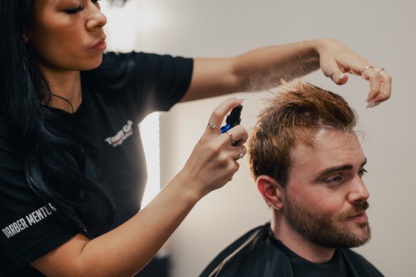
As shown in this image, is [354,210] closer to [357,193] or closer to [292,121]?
[357,193]

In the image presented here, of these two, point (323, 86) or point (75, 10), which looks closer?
point (75, 10)

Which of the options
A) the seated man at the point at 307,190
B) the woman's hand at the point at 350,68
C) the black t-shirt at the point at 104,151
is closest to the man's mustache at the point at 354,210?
the seated man at the point at 307,190

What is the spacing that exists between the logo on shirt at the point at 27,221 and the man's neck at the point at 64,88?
1.10 feet

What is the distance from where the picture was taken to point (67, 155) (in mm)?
979

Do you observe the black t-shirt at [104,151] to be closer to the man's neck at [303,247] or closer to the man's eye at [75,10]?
the man's eye at [75,10]

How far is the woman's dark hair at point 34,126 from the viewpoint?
Answer: 0.88 m

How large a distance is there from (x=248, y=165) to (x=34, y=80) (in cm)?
87

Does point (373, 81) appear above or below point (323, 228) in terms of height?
above

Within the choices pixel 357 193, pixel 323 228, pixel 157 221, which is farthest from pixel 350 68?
pixel 157 221

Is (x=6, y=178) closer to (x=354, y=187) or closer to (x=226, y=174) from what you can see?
(x=226, y=174)

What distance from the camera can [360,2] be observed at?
1.18m

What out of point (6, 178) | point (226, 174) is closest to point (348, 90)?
point (226, 174)

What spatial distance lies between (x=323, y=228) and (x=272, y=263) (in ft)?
0.82

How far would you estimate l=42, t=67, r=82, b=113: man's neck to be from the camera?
1027 millimetres
